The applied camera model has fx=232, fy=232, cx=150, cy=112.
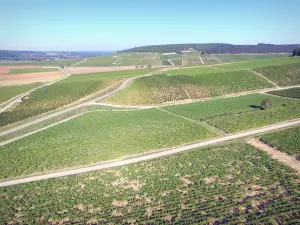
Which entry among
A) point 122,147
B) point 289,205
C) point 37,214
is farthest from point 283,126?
point 37,214

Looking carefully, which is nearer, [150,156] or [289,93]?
[150,156]

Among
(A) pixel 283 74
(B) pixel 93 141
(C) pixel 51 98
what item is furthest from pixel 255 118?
(C) pixel 51 98

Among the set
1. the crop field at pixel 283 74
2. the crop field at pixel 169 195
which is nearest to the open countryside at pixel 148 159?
the crop field at pixel 169 195

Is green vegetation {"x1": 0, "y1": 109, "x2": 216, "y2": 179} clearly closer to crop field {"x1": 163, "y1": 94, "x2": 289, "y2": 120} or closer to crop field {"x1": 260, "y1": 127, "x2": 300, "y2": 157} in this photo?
crop field {"x1": 163, "y1": 94, "x2": 289, "y2": 120}

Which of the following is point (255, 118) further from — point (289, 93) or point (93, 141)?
point (93, 141)

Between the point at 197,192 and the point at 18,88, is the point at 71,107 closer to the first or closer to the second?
the point at 18,88

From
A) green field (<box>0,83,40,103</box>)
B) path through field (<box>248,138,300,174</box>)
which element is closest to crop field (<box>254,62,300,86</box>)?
path through field (<box>248,138,300,174</box>)

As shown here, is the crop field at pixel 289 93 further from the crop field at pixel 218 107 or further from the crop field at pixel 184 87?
the crop field at pixel 184 87
